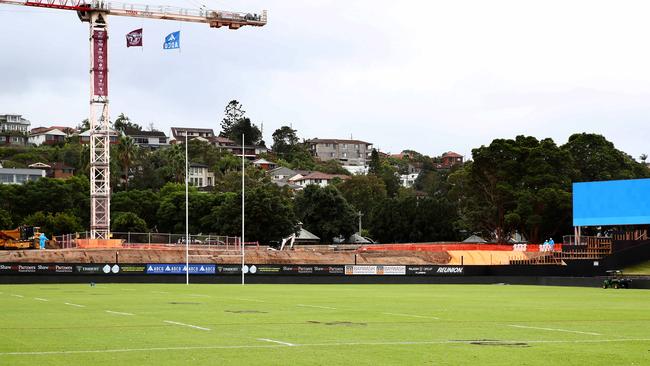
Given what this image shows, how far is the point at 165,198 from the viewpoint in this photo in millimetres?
134250

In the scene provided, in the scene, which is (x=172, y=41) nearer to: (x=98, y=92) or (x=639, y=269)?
(x=98, y=92)

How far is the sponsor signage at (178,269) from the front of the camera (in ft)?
224

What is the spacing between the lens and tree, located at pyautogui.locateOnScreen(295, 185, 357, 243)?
144 metres

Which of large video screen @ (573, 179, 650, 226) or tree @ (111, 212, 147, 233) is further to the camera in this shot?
tree @ (111, 212, 147, 233)

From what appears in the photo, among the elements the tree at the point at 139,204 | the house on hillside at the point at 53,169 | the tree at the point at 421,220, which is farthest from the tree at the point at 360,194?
the house on hillside at the point at 53,169

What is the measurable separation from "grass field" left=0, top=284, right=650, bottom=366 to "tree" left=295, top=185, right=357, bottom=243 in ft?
363

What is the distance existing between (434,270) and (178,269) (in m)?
20.2

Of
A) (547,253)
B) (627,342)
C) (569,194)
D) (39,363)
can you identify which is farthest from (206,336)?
(569,194)

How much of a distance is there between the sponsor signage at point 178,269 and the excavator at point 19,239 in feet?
78.7

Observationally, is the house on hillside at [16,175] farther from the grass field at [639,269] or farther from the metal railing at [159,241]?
the grass field at [639,269]

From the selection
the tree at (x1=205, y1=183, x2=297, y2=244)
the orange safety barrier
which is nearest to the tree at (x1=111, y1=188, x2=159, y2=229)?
the tree at (x1=205, y1=183, x2=297, y2=244)

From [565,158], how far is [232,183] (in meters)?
67.4

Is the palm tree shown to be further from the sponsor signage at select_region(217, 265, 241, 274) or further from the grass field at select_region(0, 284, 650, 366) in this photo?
the grass field at select_region(0, 284, 650, 366)

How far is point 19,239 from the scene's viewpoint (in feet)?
289
